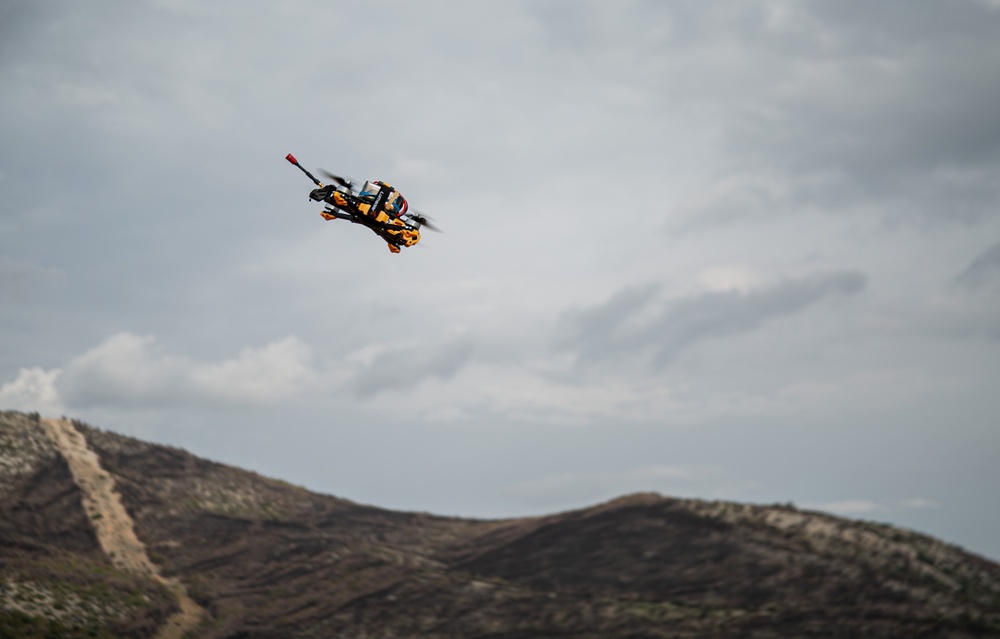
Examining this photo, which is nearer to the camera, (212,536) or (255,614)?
(255,614)

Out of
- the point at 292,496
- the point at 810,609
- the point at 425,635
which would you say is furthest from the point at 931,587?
the point at 292,496

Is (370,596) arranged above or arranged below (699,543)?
below

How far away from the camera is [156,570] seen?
67312mm

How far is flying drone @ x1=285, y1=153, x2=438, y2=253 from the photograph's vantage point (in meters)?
36.8

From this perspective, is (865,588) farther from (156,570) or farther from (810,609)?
(156,570)

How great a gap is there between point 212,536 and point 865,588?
5699 cm

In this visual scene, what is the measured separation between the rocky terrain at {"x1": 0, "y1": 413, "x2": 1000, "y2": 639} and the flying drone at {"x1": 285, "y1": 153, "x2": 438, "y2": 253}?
31594 millimetres

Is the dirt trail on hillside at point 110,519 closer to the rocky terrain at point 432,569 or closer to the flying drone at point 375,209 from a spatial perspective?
the rocky terrain at point 432,569

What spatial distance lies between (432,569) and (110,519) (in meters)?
30.1

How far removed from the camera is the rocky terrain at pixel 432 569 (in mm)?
52844

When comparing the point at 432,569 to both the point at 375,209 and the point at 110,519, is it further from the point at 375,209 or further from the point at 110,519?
the point at 375,209

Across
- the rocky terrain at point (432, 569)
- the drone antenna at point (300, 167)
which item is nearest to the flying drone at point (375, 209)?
the drone antenna at point (300, 167)

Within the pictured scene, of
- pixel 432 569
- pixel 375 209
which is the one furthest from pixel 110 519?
pixel 375 209

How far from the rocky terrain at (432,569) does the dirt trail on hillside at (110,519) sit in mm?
251
